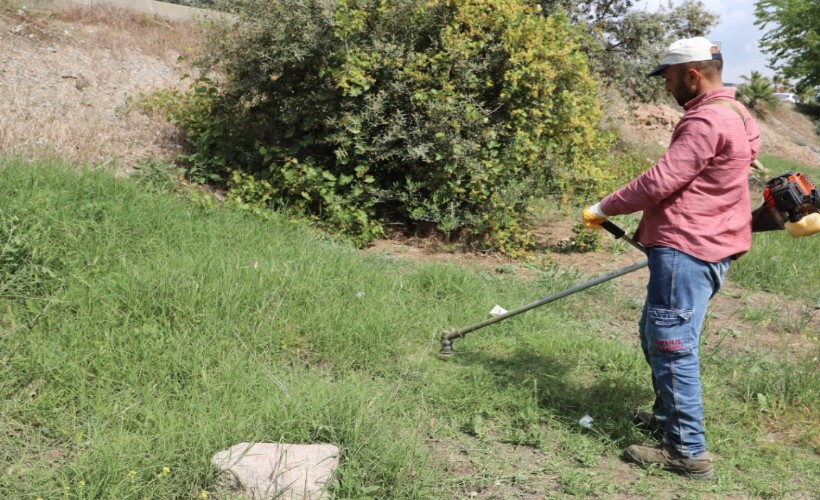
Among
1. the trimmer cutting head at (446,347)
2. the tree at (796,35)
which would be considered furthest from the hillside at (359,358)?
the tree at (796,35)

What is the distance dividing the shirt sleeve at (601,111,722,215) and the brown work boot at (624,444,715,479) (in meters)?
1.24

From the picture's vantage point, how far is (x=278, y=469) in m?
2.97

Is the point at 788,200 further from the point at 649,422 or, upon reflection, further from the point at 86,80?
the point at 86,80

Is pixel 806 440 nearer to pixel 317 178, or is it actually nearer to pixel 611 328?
pixel 611 328

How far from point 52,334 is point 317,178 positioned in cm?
338

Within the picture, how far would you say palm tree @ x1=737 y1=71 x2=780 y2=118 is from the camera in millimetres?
34375

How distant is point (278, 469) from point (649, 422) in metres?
2.04

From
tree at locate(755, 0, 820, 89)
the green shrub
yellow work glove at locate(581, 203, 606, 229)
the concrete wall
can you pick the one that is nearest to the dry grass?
the concrete wall

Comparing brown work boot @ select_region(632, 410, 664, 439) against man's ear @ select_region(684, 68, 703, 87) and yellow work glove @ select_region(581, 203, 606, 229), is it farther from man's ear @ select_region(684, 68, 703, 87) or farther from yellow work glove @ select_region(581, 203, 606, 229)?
man's ear @ select_region(684, 68, 703, 87)

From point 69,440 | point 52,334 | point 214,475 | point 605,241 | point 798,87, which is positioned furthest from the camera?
point 798,87

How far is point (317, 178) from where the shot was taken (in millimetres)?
6895

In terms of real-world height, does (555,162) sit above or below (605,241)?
above

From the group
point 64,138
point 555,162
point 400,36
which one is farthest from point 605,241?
point 64,138

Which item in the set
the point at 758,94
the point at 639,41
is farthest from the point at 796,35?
the point at 639,41
